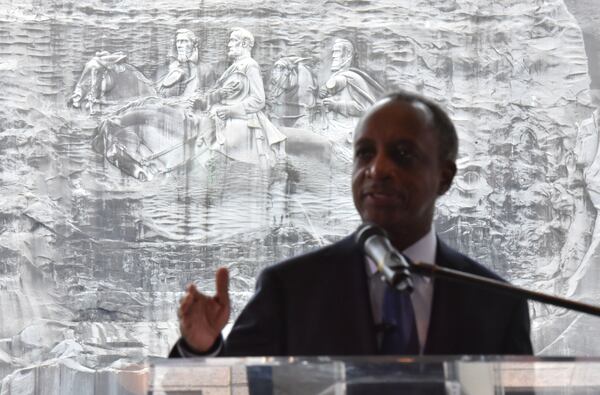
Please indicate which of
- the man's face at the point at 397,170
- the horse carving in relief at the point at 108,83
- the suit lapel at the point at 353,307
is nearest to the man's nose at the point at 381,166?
the man's face at the point at 397,170

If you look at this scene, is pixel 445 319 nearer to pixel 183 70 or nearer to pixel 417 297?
pixel 417 297

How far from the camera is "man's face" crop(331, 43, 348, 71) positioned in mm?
12203

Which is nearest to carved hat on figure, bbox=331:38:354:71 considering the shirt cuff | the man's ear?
the man's ear

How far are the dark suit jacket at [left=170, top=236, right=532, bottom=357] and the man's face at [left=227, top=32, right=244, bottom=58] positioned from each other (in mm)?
10097

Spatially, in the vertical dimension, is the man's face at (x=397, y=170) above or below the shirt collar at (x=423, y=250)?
above

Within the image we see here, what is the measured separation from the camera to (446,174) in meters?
2.30

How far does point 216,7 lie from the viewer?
477 inches

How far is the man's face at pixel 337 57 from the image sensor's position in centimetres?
1220

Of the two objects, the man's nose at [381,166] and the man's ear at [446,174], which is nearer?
the man's nose at [381,166]

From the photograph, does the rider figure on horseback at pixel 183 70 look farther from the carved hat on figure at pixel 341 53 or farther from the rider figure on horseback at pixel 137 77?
the carved hat on figure at pixel 341 53

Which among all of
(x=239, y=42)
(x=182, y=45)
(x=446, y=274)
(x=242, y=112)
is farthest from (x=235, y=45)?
(x=446, y=274)

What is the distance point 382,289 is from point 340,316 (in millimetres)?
110

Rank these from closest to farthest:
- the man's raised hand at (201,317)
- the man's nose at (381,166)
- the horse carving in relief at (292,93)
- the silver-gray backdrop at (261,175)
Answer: the man's raised hand at (201,317)
the man's nose at (381,166)
the silver-gray backdrop at (261,175)
the horse carving in relief at (292,93)

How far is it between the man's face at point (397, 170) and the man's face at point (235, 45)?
10.0 m
